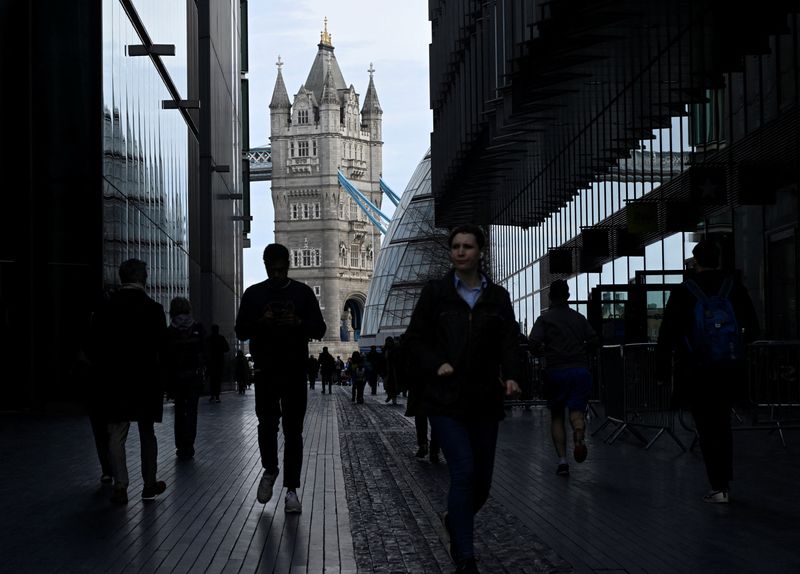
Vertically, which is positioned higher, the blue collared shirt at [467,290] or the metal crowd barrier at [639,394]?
the blue collared shirt at [467,290]

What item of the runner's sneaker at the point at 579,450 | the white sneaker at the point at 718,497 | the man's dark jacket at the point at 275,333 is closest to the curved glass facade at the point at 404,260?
the runner's sneaker at the point at 579,450

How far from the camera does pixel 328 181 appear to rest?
619 ft

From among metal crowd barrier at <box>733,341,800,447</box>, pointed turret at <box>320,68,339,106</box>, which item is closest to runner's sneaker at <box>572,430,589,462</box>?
metal crowd barrier at <box>733,341,800,447</box>

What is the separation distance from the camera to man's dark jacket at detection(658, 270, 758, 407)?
9.24 m

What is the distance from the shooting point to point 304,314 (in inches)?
362

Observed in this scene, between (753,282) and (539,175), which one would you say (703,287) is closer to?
(753,282)

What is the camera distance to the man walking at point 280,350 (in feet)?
29.8

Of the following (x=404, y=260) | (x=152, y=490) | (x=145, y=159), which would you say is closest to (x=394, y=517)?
(x=152, y=490)

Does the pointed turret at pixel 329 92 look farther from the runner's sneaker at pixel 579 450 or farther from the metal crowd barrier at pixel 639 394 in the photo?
the runner's sneaker at pixel 579 450

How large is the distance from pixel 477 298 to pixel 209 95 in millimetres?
40506

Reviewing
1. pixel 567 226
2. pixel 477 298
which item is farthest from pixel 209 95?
pixel 477 298

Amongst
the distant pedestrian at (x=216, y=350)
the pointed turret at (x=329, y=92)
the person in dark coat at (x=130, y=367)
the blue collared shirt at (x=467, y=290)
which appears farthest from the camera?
the pointed turret at (x=329, y=92)

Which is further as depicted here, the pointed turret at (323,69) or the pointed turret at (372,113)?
the pointed turret at (372,113)

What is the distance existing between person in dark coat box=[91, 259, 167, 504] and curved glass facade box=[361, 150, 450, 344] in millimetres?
79229
